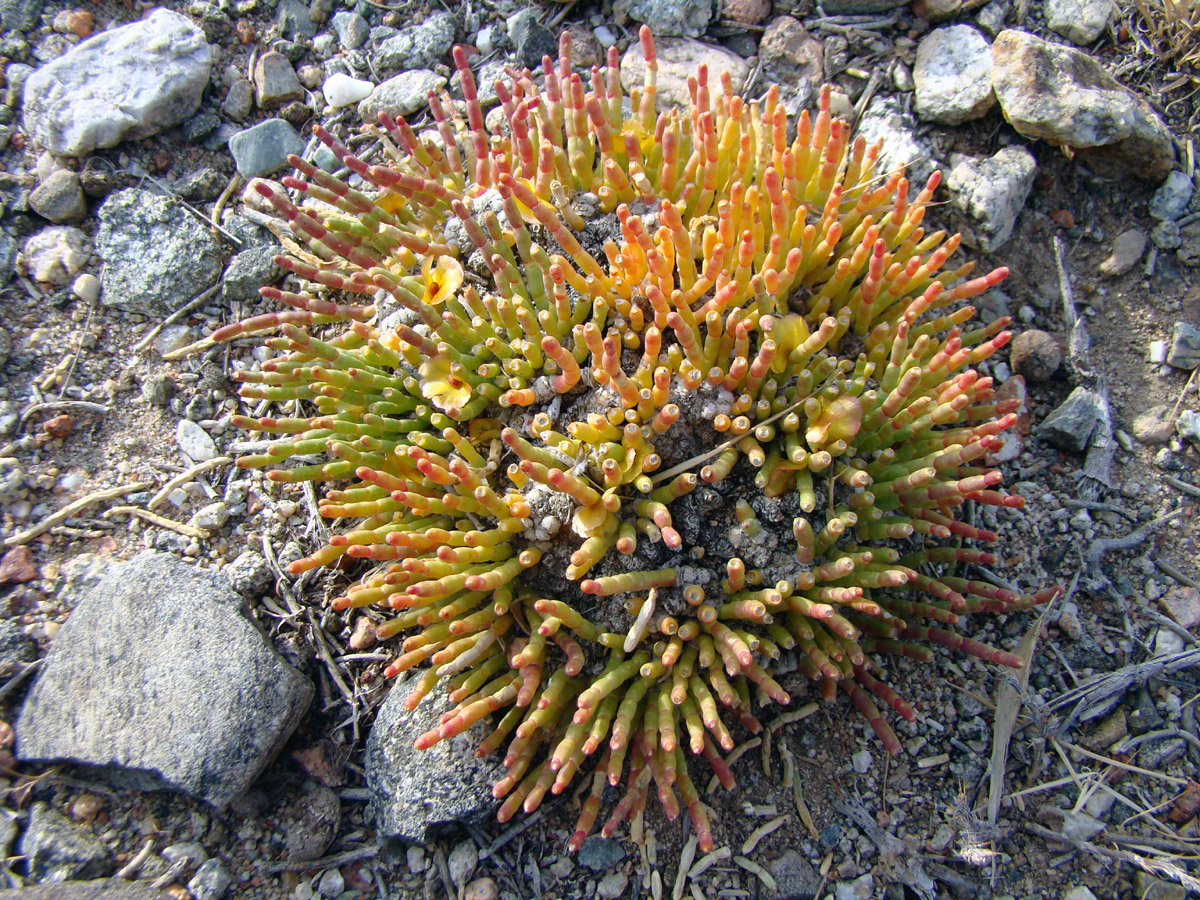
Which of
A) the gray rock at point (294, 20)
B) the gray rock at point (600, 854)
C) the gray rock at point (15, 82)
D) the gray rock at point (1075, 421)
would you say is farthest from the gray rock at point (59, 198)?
the gray rock at point (1075, 421)

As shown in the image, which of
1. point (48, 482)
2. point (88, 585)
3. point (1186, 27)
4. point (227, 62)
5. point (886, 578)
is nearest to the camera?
point (886, 578)

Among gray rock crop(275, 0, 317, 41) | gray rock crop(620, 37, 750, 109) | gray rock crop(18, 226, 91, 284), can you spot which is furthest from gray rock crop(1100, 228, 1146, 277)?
gray rock crop(18, 226, 91, 284)

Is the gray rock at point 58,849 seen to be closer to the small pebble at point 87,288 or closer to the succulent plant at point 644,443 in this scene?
the succulent plant at point 644,443

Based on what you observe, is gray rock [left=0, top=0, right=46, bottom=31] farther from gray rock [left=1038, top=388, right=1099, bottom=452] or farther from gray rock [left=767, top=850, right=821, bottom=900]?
gray rock [left=1038, top=388, right=1099, bottom=452]

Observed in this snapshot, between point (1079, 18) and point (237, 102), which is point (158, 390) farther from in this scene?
point (1079, 18)

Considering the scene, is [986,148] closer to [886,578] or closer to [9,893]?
[886,578]

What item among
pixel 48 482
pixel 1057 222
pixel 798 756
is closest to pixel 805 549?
pixel 798 756
